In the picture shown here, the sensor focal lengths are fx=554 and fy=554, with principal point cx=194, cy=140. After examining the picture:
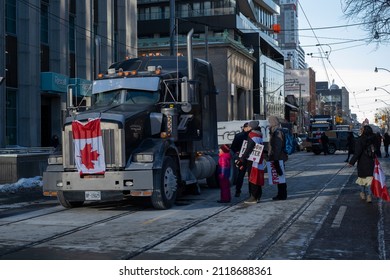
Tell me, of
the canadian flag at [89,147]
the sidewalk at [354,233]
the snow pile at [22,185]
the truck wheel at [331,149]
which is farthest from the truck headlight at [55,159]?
the truck wheel at [331,149]

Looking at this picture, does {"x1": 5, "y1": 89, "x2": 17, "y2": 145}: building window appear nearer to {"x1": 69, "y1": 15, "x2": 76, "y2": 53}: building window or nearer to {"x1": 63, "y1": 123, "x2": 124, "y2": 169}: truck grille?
{"x1": 69, "y1": 15, "x2": 76, "y2": 53}: building window

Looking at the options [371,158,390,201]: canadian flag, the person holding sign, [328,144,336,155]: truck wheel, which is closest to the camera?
[371,158,390,201]: canadian flag

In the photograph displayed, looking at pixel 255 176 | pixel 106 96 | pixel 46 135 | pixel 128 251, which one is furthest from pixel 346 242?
pixel 46 135

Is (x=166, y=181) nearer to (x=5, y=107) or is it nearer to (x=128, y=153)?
(x=128, y=153)

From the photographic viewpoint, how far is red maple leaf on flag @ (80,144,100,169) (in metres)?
10.8

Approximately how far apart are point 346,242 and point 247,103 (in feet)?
214

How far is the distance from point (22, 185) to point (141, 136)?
22.9ft

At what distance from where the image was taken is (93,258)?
6.91 meters

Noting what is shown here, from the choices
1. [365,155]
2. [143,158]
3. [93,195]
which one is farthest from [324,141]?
[93,195]

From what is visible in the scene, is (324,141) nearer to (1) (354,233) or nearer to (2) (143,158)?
(2) (143,158)

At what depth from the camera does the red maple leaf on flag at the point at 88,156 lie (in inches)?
424

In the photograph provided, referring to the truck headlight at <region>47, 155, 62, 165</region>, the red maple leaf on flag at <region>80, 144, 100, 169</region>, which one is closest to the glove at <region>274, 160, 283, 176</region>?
the red maple leaf on flag at <region>80, 144, 100, 169</region>

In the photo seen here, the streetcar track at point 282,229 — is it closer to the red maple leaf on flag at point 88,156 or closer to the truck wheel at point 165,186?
the truck wheel at point 165,186

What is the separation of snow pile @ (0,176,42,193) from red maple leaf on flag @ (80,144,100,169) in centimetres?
606
